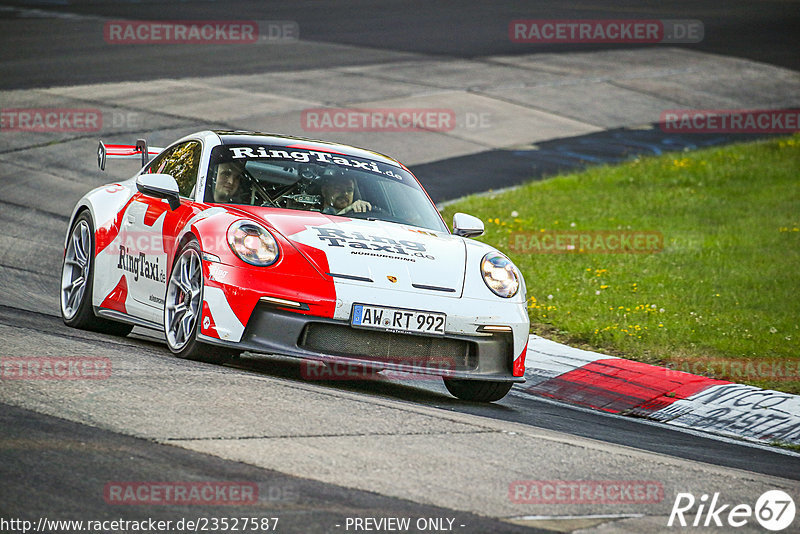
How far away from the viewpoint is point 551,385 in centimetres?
853

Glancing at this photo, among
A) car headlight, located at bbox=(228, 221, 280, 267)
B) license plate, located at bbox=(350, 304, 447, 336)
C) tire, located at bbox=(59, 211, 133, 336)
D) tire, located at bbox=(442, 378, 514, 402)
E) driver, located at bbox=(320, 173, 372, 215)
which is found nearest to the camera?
license plate, located at bbox=(350, 304, 447, 336)

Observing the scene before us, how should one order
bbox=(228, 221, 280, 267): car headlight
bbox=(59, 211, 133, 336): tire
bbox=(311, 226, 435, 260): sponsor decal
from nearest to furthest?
bbox=(228, 221, 280, 267): car headlight
bbox=(311, 226, 435, 260): sponsor decal
bbox=(59, 211, 133, 336): tire

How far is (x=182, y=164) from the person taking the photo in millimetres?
8219

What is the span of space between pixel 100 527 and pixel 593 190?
1330cm

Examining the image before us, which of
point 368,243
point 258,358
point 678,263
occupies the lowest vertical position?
point 678,263

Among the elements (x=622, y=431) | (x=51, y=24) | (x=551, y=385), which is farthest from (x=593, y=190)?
(x=51, y=24)

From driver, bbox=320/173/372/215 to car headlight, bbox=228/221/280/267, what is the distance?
0.91 meters

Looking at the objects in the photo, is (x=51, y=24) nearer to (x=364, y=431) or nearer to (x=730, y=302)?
(x=730, y=302)

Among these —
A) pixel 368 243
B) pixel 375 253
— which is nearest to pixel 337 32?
pixel 368 243

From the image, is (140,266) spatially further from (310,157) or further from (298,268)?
(298,268)

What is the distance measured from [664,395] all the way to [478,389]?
152 centimetres

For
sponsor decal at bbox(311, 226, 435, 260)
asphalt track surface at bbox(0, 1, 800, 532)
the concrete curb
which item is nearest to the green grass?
A: the concrete curb

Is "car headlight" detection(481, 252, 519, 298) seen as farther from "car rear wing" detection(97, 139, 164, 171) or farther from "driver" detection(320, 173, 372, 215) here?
"car rear wing" detection(97, 139, 164, 171)

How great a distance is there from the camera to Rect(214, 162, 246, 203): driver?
7.58 metres
